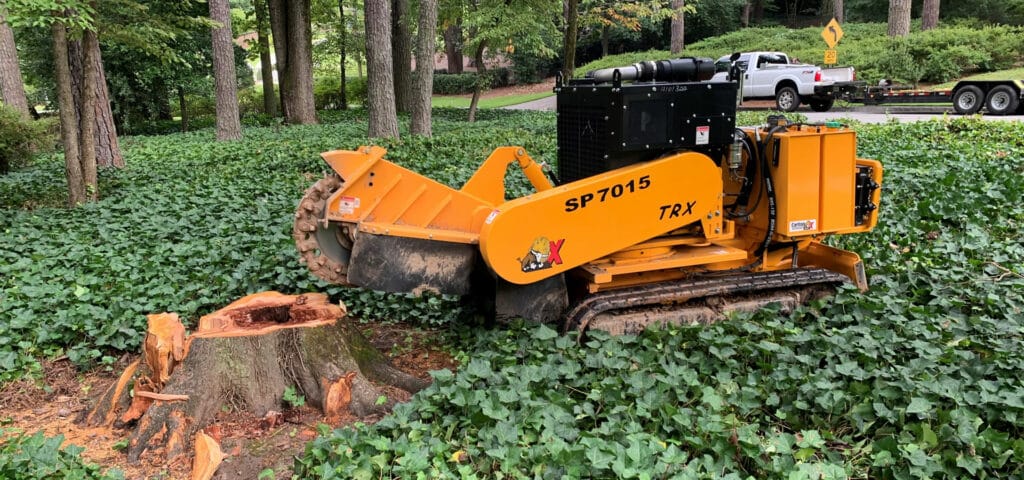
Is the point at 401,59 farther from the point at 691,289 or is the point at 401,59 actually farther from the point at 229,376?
the point at 229,376

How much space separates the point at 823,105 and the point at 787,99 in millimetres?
1162

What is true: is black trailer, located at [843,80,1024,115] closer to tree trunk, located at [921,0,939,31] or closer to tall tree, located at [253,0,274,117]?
tree trunk, located at [921,0,939,31]

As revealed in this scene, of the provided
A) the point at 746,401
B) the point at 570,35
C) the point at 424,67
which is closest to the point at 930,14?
the point at 570,35

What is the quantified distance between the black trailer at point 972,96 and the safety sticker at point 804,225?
1585 centimetres

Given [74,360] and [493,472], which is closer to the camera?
[493,472]

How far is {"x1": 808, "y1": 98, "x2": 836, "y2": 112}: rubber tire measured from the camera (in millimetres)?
22181

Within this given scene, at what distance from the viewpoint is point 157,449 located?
4.05 m

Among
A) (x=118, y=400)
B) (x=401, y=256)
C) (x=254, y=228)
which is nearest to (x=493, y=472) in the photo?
(x=401, y=256)

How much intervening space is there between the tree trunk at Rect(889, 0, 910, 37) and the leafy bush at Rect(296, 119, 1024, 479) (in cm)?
2490

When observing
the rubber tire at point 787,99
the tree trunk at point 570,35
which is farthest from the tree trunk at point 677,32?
the tree trunk at point 570,35

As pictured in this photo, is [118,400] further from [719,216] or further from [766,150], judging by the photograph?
[766,150]

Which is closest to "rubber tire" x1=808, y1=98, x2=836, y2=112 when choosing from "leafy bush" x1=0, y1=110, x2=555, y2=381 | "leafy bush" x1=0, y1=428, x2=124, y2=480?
"leafy bush" x1=0, y1=110, x2=555, y2=381

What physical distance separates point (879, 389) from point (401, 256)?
294 cm

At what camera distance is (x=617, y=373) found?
14.2 ft
